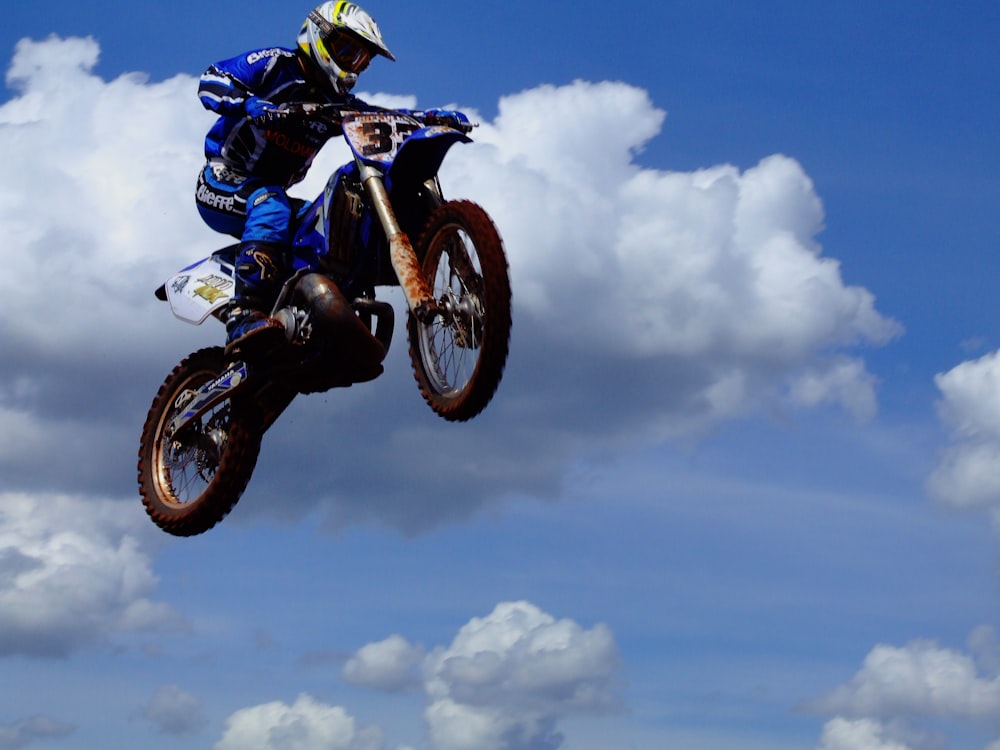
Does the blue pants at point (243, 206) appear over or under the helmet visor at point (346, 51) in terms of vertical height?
under

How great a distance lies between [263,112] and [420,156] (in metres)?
1.65

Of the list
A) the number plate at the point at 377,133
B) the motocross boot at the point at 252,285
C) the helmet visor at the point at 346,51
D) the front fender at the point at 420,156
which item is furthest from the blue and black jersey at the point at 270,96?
the front fender at the point at 420,156

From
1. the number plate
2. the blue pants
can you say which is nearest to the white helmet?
the number plate

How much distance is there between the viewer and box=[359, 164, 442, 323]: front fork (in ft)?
46.6

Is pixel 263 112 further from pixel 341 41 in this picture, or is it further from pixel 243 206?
pixel 243 206

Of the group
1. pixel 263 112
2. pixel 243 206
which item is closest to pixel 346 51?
pixel 263 112

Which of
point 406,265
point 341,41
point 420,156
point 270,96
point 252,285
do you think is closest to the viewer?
point 406,265

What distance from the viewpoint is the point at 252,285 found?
16.3m

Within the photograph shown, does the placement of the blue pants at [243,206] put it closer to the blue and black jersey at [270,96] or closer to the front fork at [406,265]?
the blue and black jersey at [270,96]

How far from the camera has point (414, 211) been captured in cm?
1544

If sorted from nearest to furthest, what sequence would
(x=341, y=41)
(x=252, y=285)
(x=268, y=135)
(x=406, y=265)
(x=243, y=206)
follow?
(x=406, y=265), (x=341, y=41), (x=252, y=285), (x=268, y=135), (x=243, y=206)

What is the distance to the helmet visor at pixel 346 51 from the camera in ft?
52.2

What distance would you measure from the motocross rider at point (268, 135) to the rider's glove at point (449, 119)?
698mm

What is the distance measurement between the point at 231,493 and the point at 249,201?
292 centimetres
